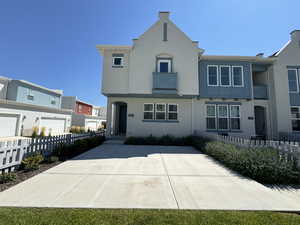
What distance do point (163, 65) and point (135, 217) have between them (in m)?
10.7

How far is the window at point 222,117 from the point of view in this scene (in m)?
12.2

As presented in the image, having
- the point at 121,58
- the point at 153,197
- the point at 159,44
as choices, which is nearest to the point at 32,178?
the point at 153,197

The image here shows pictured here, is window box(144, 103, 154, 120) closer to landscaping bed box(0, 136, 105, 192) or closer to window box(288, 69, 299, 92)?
landscaping bed box(0, 136, 105, 192)

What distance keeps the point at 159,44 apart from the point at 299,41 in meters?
12.5

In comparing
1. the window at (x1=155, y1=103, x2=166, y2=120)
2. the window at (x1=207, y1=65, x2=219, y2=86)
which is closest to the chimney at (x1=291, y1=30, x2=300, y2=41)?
the window at (x1=207, y1=65, x2=219, y2=86)

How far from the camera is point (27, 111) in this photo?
16.5 meters

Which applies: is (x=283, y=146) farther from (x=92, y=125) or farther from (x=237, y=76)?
(x=92, y=125)

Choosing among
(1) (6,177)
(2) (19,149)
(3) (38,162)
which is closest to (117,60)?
(2) (19,149)

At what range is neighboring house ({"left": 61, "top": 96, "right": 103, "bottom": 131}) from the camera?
84.7ft

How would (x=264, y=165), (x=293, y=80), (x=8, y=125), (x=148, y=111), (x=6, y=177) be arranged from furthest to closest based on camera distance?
(x=8, y=125)
(x=148, y=111)
(x=293, y=80)
(x=264, y=165)
(x=6, y=177)

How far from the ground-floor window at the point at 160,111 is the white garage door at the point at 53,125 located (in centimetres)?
1554

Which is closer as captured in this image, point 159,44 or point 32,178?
point 32,178

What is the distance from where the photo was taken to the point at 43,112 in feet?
62.0

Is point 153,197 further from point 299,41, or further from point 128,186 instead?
point 299,41
